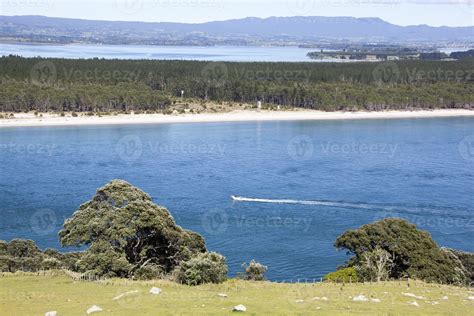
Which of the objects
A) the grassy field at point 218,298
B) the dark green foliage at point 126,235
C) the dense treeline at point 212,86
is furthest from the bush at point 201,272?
the dense treeline at point 212,86

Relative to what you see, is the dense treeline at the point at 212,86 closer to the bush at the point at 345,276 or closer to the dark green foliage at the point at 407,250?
the dark green foliage at the point at 407,250

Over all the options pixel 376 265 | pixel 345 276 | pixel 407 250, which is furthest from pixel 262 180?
pixel 345 276

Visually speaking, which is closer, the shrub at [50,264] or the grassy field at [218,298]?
the grassy field at [218,298]

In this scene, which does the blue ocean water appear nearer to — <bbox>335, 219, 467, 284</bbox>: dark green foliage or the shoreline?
A: the shoreline

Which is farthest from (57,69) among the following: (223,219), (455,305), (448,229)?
(455,305)

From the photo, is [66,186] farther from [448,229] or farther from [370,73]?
[370,73]

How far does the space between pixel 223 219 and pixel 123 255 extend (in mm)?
21052

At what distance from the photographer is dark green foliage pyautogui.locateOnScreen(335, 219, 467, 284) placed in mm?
27516

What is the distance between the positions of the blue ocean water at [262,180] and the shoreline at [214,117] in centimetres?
288

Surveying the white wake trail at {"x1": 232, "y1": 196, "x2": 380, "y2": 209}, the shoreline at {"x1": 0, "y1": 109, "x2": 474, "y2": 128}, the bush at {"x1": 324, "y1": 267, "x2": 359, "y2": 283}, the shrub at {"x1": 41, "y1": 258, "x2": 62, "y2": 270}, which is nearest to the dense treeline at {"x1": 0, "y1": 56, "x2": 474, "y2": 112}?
the shoreline at {"x1": 0, "y1": 109, "x2": 474, "y2": 128}

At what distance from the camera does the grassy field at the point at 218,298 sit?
17.7m

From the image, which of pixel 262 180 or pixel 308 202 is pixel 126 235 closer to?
pixel 308 202

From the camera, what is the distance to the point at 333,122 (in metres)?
100

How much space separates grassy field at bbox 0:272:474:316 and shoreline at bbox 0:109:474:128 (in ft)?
229
